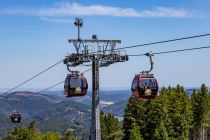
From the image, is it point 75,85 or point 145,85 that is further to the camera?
point 75,85

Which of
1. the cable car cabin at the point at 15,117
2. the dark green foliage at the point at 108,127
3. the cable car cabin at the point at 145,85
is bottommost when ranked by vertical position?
the dark green foliage at the point at 108,127

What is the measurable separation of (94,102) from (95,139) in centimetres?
263

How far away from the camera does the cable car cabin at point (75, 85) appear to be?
3334cm

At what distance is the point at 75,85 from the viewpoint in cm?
3347

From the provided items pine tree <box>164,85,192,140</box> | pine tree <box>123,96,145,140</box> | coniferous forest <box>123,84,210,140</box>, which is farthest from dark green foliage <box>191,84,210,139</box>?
pine tree <box>123,96,145,140</box>

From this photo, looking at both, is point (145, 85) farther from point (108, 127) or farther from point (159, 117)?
point (108, 127)

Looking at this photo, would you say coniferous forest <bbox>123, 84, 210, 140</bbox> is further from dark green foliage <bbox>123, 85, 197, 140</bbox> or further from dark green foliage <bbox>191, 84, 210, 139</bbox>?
dark green foliage <bbox>191, 84, 210, 139</bbox>

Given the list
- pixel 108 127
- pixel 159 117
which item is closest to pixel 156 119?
pixel 159 117

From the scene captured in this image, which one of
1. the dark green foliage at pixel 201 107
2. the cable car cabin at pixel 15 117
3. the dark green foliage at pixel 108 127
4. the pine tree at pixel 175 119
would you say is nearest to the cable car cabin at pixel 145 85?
the cable car cabin at pixel 15 117

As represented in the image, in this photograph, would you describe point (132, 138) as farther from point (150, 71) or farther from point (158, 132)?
point (150, 71)

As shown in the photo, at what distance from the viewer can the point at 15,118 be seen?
200 ft

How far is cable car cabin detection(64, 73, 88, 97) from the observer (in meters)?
33.3

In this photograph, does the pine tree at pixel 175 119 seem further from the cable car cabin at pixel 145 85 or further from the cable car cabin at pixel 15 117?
the cable car cabin at pixel 145 85

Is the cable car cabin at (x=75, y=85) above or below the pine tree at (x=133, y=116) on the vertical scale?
above
